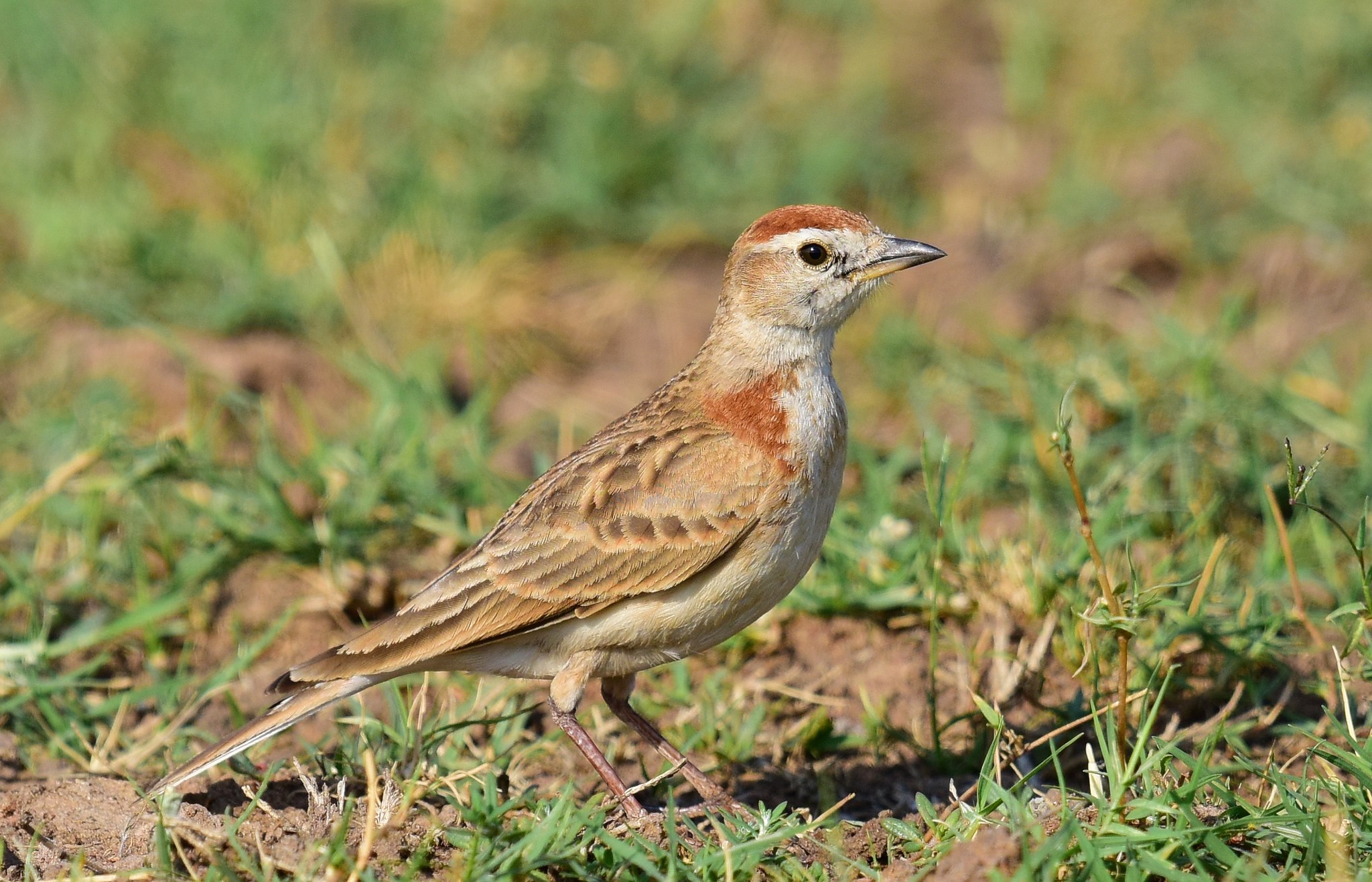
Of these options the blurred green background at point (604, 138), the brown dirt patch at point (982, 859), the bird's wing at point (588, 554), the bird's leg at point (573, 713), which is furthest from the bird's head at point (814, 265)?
the blurred green background at point (604, 138)

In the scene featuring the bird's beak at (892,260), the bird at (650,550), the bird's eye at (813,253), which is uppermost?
the bird's eye at (813,253)

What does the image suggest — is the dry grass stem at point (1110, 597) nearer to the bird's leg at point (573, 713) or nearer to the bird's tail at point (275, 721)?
the bird's leg at point (573, 713)

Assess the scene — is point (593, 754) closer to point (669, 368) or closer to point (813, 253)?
point (813, 253)

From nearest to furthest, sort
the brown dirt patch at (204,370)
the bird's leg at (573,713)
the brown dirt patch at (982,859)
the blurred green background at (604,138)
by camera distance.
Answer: the brown dirt patch at (982,859), the bird's leg at (573,713), the brown dirt patch at (204,370), the blurred green background at (604,138)

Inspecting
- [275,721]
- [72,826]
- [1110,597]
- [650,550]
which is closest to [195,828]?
[275,721]

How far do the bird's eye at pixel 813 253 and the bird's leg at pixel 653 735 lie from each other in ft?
4.30

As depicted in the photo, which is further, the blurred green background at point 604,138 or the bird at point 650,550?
the blurred green background at point 604,138

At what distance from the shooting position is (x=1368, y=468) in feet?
18.6

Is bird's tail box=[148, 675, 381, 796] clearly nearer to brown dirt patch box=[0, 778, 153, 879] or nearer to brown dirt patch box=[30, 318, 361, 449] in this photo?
brown dirt patch box=[0, 778, 153, 879]

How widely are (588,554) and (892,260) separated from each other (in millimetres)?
1260

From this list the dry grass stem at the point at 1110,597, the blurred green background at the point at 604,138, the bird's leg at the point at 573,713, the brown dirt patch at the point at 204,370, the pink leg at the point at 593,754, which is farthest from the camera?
the blurred green background at the point at 604,138

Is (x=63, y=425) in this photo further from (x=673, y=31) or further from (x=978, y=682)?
(x=673, y=31)

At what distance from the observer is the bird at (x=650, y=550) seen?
13.6ft

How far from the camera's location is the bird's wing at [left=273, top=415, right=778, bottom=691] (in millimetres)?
4141
